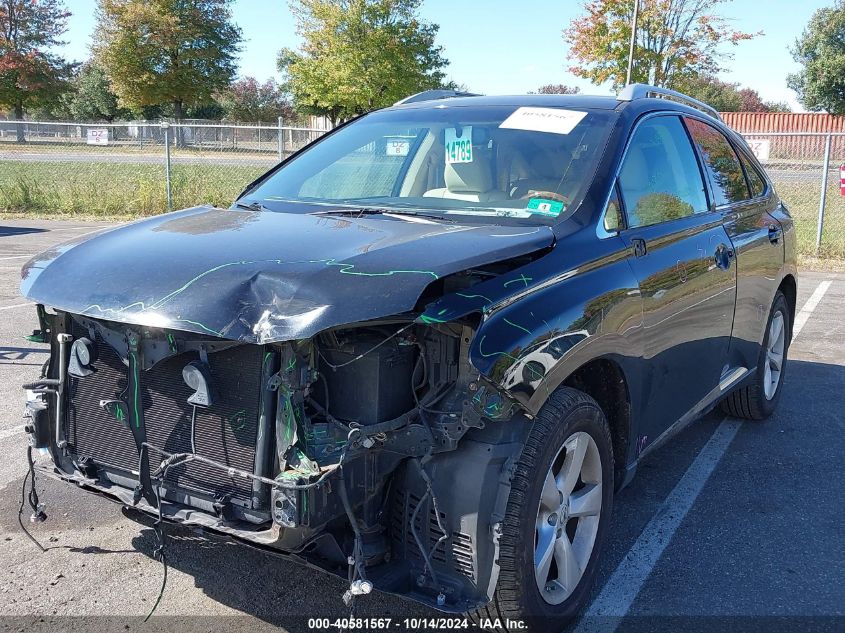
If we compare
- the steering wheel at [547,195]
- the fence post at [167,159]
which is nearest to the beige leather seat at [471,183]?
the steering wheel at [547,195]

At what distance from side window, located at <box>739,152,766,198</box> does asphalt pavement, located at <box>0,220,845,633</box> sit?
5.22 feet

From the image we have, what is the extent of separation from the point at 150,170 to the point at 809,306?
652 inches

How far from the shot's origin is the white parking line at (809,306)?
8204mm

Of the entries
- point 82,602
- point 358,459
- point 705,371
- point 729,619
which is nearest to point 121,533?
point 82,602

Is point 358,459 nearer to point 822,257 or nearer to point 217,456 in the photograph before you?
point 217,456

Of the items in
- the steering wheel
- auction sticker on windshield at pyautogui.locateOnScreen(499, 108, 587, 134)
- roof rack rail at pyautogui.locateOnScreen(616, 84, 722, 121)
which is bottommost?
the steering wheel

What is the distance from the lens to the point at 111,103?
6569 centimetres

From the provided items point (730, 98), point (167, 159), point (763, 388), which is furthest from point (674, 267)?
point (730, 98)

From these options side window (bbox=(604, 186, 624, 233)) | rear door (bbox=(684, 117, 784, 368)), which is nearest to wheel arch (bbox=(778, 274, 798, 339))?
rear door (bbox=(684, 117, 784, 368))

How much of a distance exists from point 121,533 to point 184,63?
5000cm

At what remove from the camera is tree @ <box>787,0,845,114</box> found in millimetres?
44500

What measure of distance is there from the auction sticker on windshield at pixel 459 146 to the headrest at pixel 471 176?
0.10ft

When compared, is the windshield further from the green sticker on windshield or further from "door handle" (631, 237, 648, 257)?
"door handle" (631, 237, 648, 257)

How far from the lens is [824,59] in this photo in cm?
4462
